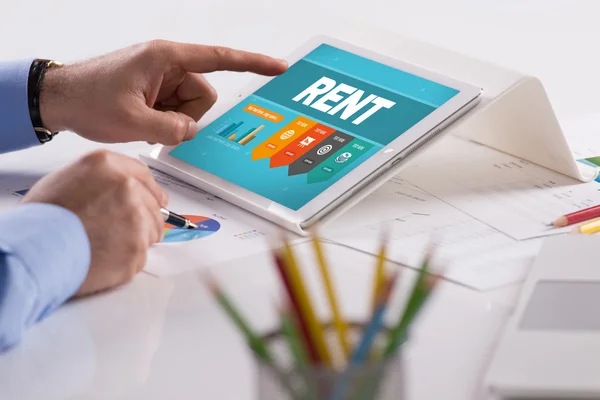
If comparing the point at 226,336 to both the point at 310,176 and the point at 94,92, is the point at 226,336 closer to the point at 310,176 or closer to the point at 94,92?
Answer: the point at 310,176

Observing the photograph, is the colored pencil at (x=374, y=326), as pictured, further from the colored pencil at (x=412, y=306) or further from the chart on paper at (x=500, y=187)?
the chart on paper at (x=500, y=187)

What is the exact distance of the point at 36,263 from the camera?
96 centimetres

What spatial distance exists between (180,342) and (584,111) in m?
0.89

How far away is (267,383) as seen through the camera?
2.26 feet

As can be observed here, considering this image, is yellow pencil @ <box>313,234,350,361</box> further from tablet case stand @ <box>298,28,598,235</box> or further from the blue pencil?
tablet case stand @ <box>298,28,598,235</box>

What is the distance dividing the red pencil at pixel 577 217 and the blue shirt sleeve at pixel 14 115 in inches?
28.9

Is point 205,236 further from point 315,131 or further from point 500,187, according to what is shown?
point 500,187

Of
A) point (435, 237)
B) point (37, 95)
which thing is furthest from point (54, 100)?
point (435, 237)

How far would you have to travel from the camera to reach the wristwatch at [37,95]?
141cm

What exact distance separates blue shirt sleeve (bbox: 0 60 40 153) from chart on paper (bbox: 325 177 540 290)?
0.49 metres

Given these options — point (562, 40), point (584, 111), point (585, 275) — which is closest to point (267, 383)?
point (585, 275)

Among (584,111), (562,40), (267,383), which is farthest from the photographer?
(562,40)

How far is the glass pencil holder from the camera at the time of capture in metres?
0.64

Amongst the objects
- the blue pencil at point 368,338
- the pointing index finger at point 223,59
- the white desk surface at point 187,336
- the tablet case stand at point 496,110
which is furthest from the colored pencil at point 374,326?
the pointing index finger at point 223,59
